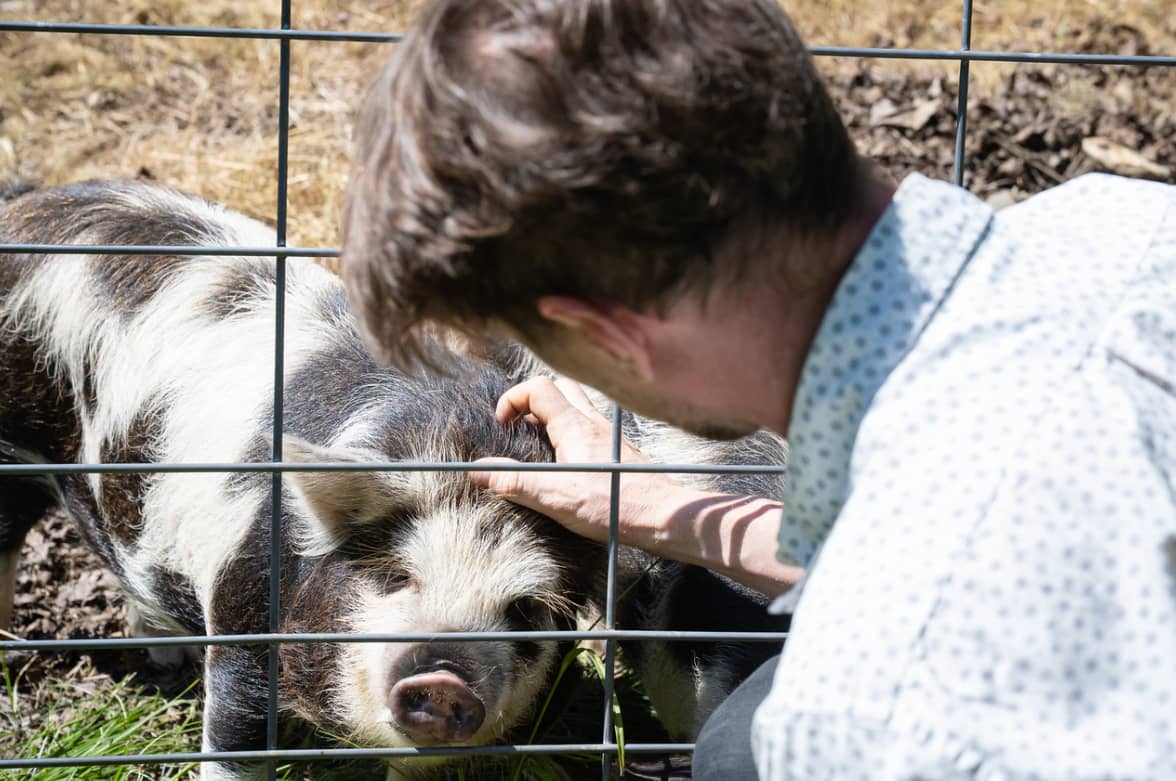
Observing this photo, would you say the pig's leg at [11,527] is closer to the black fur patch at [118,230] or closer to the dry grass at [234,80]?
the black fur patch at [118,230]

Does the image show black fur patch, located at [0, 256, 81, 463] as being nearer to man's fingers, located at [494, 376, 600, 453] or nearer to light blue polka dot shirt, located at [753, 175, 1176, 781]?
man's fingers, located at [494, 376, 600, 453]

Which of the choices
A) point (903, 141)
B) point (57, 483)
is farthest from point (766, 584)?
point (903, 141)

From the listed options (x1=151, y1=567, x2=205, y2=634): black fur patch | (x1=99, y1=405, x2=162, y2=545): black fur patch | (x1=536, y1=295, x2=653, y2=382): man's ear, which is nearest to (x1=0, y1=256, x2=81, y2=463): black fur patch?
(x1=99, y1=405, x2=162, y2=545): black fur patch

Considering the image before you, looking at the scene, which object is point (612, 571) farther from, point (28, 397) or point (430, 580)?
point (28, 397)

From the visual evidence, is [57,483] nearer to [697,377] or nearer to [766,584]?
[766,584]

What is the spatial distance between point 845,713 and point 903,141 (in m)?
4.09

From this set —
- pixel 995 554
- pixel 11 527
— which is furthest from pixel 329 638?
pixel 11 527

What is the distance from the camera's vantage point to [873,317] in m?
1.25

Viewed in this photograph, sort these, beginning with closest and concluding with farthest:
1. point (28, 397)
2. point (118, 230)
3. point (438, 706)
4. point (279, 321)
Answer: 1. point (279, 321)
2. point (438, 706)
3. point (118, 230)
4. point (28, 397)

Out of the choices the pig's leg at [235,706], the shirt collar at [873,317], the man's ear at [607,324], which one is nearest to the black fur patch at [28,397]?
the pig's leg at [235,706]

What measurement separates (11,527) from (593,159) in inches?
104

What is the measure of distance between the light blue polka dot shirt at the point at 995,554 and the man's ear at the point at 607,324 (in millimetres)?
193

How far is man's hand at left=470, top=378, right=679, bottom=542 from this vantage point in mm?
2420

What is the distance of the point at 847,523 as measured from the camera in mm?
1159
